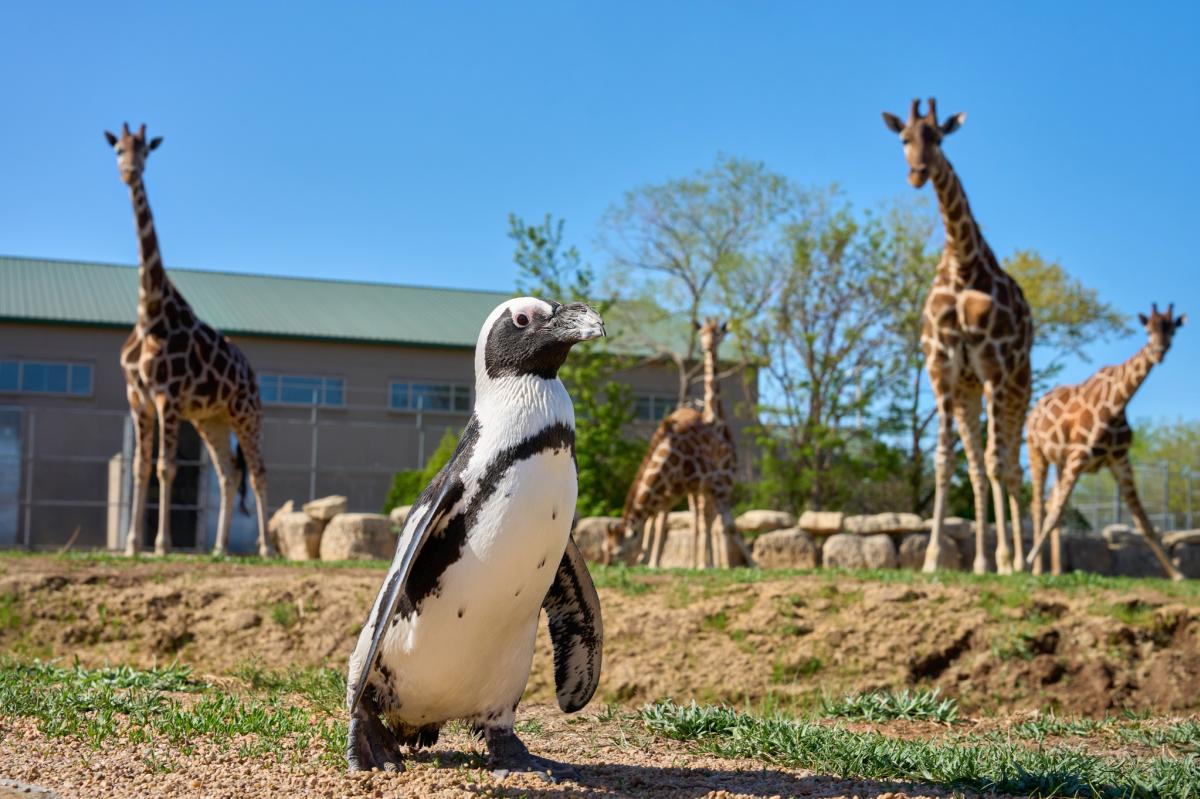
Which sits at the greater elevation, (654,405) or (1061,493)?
(654,405)

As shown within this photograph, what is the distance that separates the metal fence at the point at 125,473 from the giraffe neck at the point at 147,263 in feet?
28.0

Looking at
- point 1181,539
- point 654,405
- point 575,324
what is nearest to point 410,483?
point 654,405

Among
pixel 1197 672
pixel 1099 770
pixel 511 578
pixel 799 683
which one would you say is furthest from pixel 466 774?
pixel 1197 672

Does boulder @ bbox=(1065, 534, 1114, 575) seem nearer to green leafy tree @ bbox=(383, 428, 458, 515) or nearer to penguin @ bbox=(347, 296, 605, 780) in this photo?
green leafy tree @ bbox=(383, 428, 458, 515)

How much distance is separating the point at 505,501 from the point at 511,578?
0.89 ft

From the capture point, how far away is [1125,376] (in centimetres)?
1235

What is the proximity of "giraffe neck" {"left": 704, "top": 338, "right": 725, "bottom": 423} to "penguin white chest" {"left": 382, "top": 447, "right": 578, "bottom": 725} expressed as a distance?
10.8m

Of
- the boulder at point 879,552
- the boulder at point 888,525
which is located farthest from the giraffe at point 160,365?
the boulder at point 888,525

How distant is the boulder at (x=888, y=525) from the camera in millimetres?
18234

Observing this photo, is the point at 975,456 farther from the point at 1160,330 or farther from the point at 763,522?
the point at 763,522

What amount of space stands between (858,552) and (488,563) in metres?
13.9

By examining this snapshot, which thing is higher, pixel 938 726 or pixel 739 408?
pixel 739 408

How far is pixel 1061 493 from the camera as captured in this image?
1234cm

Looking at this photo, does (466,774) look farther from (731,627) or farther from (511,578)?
(731,627)
